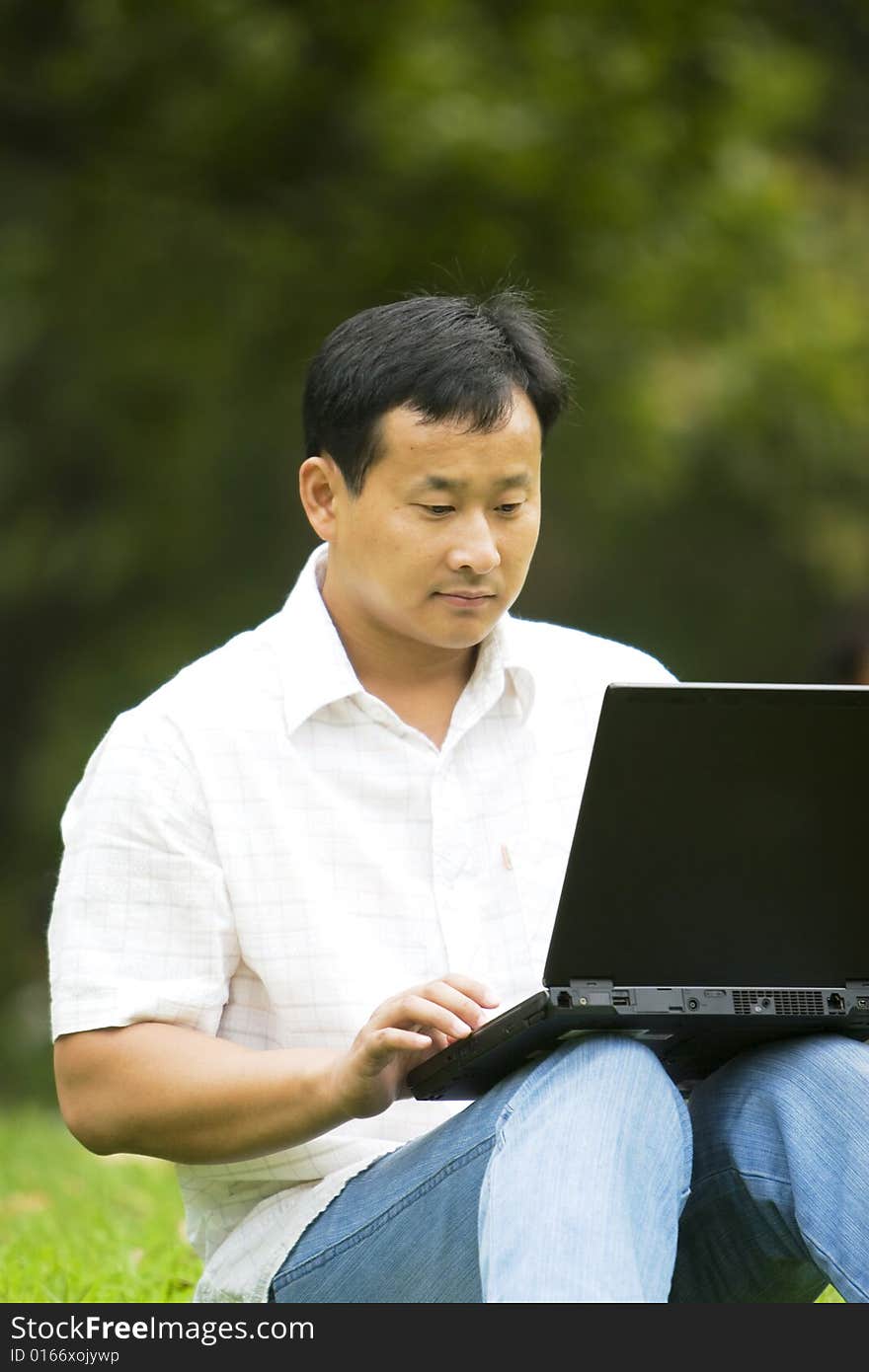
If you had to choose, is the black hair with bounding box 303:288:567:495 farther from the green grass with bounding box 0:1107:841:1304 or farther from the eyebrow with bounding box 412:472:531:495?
the green grass with bounding box 0:1107:841:1304

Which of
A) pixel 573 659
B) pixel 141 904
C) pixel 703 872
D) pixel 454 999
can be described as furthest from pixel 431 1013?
pixel 573 659

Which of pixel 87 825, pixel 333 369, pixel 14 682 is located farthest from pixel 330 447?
pixel 14 682

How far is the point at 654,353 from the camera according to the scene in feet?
31.2

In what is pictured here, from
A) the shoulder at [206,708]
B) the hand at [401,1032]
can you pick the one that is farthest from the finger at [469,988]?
the shoulder at [206,708]

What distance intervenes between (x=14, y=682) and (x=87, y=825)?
8.10 metres

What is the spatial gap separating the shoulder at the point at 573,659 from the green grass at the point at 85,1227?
4.00 ft

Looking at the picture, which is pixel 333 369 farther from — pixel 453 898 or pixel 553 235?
pixel 553 235

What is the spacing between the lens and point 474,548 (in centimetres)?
259

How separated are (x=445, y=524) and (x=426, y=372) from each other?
0.68 feet

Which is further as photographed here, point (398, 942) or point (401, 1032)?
point (398, 942)

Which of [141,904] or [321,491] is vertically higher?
[321,491]

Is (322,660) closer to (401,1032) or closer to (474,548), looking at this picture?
(474,548)

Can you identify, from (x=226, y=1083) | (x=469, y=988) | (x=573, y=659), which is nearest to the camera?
(x=469, y=988)

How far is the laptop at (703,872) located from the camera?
2166 millimetres
